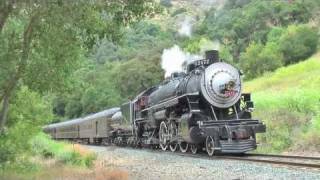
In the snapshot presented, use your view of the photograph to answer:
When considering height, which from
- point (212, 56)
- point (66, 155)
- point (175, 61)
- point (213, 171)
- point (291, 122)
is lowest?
point (213, 171)

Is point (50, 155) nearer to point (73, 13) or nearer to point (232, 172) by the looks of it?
point (232, 172)

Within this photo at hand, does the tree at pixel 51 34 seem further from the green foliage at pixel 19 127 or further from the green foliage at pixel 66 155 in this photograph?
the green foliage at pixel 66 155

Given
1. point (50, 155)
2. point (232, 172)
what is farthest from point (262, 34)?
point (232, 172)

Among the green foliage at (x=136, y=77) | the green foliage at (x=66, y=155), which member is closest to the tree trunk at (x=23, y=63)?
the green foliage at (x=66, y=155)

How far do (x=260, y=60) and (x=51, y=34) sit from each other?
63.7m

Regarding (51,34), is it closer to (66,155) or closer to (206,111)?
(66,155)

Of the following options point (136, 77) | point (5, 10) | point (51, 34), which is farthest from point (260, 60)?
point (5, 10)

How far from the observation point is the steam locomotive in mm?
19125

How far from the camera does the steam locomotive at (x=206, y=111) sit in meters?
19.1

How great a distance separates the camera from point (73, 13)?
9.45 meters

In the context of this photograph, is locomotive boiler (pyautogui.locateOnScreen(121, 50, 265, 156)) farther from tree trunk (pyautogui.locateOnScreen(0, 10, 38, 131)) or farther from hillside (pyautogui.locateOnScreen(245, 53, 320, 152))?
tree trunk (pyautogui.locateOnScreen(0, 10, 38, 131))

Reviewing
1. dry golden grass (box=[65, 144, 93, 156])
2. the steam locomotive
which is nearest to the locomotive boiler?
the steam locomotive

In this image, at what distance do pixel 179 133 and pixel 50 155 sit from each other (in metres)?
6.50

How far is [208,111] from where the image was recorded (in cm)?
2083
